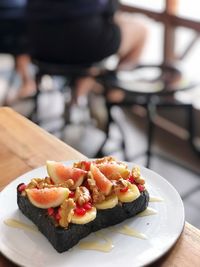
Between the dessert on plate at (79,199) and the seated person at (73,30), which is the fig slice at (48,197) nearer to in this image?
the dessert on plate at (79,199)

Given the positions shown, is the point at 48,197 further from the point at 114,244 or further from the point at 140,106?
the point at 140,106

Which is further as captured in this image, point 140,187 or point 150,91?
point 150,91

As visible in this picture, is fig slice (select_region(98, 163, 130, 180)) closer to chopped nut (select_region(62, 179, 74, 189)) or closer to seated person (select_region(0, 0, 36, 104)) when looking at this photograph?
chopped nut (select_region(62, 179, 74, 189))

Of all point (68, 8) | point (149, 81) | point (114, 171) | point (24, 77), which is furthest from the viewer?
point (24, 77)

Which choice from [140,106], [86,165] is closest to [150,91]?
[140,106]

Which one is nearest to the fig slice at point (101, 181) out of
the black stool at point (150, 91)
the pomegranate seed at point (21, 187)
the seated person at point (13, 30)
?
the pomegranate seed at point (21, 187)

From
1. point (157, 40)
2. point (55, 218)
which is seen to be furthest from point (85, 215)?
point (157, 40)
